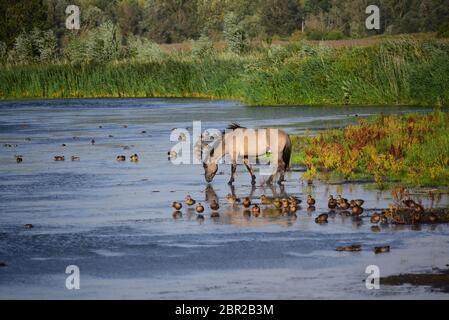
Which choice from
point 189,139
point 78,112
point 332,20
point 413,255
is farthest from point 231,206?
point 332,20

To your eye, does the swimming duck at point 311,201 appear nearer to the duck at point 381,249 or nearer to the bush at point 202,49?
the duck at point 381,249

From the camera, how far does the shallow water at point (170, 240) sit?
1159 centimetres

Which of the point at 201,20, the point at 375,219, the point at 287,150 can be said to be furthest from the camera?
the point at 201,20

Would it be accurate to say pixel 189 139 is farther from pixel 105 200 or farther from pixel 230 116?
pixel 105 200

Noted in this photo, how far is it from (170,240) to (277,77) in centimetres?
3187

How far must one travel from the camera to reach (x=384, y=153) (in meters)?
22.5

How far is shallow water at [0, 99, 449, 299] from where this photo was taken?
11586 millimetres

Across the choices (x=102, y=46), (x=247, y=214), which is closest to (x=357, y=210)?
(x=247, y=214)

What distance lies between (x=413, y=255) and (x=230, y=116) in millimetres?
25179

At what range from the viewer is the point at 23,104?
51.7 meters

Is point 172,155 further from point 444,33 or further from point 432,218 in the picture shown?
point 444,33

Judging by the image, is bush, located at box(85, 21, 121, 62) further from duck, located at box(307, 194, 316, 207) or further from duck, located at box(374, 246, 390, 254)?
duck, located at box(374, 246, 390, 254)

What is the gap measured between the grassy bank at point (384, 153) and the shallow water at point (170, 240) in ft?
3.76
